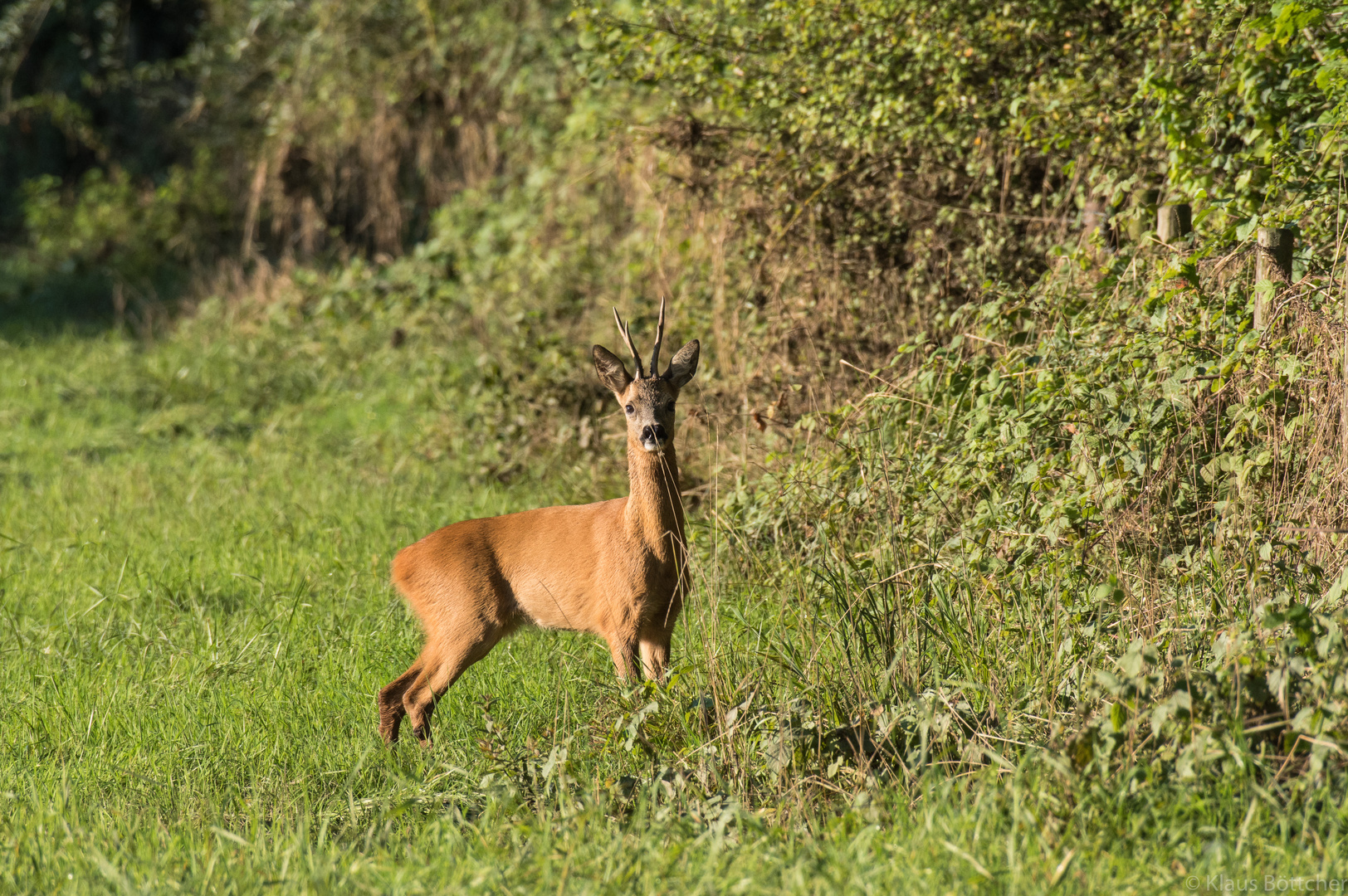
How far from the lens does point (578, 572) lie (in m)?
4.47

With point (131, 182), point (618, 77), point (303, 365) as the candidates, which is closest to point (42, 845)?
point (618, 77)

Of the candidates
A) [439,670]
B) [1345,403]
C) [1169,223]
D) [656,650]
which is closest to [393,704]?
[439,670]

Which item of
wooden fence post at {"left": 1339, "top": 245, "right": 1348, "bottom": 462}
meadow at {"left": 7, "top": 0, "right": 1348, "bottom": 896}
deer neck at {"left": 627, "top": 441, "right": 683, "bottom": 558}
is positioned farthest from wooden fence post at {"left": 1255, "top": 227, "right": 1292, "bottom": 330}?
deer neck at {"left": 627, "top": 441, "right": 683, "bottom": 558}

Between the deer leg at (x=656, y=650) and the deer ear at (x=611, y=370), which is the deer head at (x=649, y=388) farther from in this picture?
the deer leg at (x=656, y=650)

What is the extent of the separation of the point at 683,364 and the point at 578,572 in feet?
2.78

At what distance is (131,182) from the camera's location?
57.0 ft

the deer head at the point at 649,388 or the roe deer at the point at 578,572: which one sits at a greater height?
the deer head at the point at 649,388

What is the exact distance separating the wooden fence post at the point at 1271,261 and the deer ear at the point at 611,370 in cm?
214

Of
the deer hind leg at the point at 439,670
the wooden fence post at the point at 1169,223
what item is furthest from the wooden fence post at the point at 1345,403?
the deer hind leg at the point at 439,670

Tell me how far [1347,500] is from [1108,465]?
71 cm

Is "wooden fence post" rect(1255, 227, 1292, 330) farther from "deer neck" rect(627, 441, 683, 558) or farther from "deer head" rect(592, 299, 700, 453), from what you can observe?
"deer neck" rect(627, 441, 683, 558)

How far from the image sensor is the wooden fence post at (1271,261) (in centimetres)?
420

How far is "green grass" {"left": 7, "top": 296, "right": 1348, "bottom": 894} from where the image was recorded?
2873 mm

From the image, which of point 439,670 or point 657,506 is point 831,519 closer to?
point 657,506
